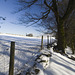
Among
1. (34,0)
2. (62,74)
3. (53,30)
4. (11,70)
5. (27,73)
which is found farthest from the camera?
(53,30)

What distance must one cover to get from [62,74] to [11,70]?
1.75m

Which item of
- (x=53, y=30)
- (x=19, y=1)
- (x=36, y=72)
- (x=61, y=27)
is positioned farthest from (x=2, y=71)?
(x=53, y=30)

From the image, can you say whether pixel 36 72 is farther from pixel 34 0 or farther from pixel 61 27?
pixel 34 0

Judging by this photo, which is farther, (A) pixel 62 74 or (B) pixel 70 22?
(B) pixel 70 22

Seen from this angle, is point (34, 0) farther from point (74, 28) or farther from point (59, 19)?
point (74, 28)

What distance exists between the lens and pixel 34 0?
6.43 metres

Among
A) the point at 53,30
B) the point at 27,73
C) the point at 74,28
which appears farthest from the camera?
the point at 53,30

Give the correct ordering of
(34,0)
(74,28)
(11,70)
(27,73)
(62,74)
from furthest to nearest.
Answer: (74,28)
(34,0)
(62,74)
(27,73)
(11,70)

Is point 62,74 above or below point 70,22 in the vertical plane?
below

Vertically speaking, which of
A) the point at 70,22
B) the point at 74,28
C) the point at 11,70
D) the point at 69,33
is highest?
the point at 70,22

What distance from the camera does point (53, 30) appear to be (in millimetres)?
14008

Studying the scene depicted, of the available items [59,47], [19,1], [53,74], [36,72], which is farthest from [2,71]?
[19,1]

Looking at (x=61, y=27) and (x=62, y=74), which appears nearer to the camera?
(x=62, y=74)

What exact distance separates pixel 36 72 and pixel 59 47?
5.25 meters
